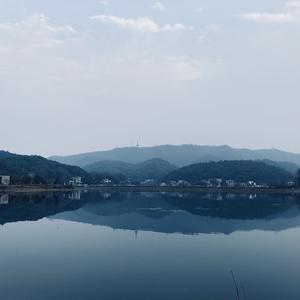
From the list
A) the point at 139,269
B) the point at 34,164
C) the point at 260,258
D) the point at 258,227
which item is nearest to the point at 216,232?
the point at 258,227

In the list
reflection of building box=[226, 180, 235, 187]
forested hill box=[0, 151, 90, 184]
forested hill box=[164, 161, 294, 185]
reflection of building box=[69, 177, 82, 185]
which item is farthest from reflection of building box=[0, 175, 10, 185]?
forested hill box=[164, 161, 294, 185]

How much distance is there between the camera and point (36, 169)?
261ft

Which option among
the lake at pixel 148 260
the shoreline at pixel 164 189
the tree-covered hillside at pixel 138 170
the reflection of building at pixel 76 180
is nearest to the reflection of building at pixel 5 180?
the shoreline at pixel 164 189

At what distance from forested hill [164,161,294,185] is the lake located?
69437mm

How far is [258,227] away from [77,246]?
31.7 feet

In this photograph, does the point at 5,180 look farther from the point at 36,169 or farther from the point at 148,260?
the point at 148,260

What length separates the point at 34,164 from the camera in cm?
8344

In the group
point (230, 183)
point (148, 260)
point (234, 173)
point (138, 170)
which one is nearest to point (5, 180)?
point (230, 183)

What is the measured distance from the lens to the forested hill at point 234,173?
90125 millimetres

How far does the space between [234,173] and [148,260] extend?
3258 inches

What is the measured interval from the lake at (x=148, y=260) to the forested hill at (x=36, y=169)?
142 feet

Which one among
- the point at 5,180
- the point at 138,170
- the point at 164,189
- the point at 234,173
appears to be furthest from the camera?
the point at 138,170

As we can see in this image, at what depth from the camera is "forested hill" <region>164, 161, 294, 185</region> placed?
9012 centimetres

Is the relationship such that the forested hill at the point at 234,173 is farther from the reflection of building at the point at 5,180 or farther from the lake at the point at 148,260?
the lake at the point at 148,260
